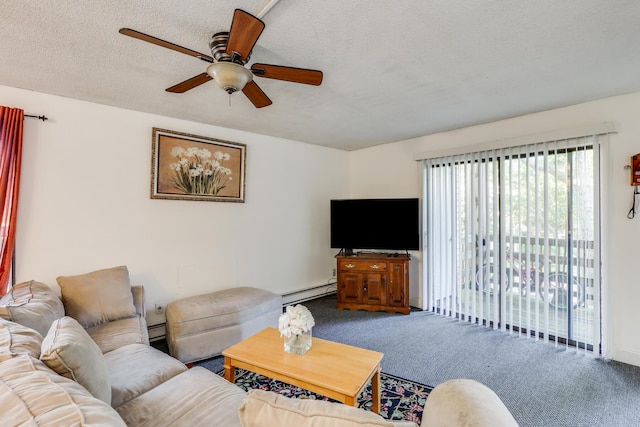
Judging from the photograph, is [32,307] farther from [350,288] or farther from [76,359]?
[350,288]

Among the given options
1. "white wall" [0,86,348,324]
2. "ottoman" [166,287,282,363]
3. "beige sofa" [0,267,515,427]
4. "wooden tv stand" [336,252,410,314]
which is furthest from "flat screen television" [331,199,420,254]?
"beige sofa" [0,267,515,427]

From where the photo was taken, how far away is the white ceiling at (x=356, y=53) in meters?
1.53

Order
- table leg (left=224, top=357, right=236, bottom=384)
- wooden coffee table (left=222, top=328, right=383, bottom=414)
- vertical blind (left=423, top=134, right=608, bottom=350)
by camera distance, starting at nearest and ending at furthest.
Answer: wooden coffee table (left=222, top=328, right=383, bottom=414), table leg (left=224, top=357, right=236, bottom=384), vertical blind (left=423, top=134, right=608, bottom=350)

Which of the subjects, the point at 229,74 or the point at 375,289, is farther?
the point at 375,289

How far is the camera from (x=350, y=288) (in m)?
4.12

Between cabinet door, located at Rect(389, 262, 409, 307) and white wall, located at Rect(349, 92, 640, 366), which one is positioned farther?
cabinet door, located at Rect(389, 262, 409, 307)

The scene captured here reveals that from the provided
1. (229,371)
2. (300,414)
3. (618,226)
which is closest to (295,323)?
(229,371)

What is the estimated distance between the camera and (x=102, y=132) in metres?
2.84

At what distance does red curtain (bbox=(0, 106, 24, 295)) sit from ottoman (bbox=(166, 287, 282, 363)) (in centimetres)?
127

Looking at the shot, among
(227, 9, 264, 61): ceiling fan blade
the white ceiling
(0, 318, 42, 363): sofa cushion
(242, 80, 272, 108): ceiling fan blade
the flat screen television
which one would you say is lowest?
(0, 318, 42, 363): sofa cushion

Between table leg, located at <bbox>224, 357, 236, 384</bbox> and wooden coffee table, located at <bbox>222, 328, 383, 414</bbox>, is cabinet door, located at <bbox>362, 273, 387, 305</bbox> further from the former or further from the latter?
table leg, located at <bbox>224, 357, 236, 384</bbox>

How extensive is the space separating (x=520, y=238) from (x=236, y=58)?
10.8 ft

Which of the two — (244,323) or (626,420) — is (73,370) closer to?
(244,323)

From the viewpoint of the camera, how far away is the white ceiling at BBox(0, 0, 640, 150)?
60.1 inches
